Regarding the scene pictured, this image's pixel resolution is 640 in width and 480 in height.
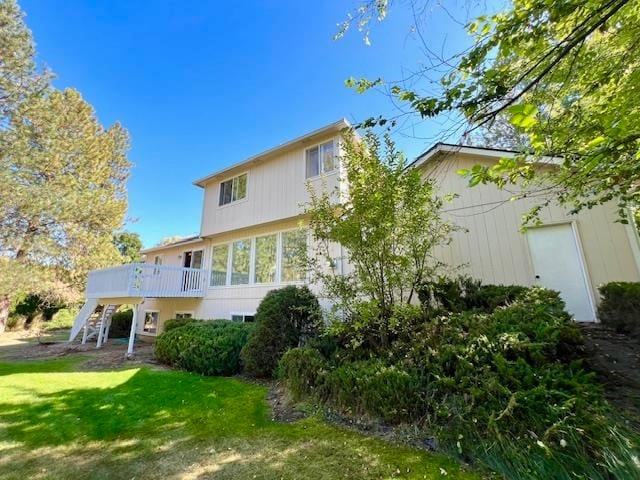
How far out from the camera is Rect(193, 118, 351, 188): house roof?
971cm

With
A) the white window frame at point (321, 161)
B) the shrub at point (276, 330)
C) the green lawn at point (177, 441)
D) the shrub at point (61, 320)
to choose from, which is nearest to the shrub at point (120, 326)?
the shrub at point (61, 320)

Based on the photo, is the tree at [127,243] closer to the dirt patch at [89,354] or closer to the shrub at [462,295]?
the dirt patch at [89,354]

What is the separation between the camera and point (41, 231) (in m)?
15.9

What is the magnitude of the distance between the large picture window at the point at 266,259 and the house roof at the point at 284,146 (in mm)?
3149

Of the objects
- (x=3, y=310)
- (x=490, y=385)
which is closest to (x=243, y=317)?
(x=490, y=385)

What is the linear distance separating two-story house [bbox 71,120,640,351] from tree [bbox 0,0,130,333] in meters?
4.68

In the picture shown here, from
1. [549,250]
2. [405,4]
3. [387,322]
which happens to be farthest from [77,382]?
[549,250]

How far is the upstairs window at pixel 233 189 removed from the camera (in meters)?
12.3

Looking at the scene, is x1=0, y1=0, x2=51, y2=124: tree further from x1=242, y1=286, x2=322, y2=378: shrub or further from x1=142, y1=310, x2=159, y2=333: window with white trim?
x1=242, y1=286, x2=322, y2=378: shrub

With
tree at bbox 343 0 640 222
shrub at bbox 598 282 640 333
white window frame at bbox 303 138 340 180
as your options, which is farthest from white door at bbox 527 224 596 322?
white window frame at bbox 303 138 340 180

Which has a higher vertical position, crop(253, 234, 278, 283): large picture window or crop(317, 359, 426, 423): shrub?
crop(253, 234, 278, 283): large picture window

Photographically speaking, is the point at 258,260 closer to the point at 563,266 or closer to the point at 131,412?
the point at 131,412

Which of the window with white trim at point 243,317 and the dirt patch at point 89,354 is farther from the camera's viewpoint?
the window with white trim at point 243,317

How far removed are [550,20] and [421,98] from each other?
1.29 m
